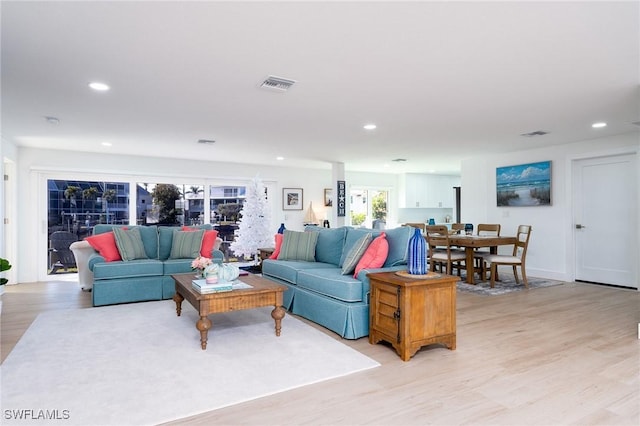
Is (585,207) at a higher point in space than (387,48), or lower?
lower

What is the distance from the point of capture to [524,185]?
6.77 meters

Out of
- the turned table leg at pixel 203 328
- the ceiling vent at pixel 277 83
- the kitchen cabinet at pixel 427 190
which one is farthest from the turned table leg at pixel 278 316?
the kitchen cabinet at pixel 427 190

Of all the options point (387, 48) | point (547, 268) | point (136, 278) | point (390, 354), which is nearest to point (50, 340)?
point (136, 278)

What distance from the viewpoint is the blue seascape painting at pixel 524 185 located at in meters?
6.45

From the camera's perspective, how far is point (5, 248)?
5863mm

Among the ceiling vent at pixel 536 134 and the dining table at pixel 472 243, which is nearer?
the ceiling vent at pixel 536 134

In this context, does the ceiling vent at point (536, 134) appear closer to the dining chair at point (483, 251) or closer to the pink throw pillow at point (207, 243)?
the dining chair at point (483, 251)

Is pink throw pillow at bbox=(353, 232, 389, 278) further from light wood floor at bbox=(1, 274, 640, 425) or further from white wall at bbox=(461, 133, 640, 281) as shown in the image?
white wall at bbox=(461, 133, 640, 281)

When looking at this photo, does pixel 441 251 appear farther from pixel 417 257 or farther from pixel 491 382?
pixel 491 382

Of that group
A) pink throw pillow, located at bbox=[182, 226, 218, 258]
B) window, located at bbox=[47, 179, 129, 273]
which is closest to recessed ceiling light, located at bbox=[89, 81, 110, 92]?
pink throw pillow, located at bbox=[182, 226, 218, 258]

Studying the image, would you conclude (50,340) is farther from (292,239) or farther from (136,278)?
(292,239)

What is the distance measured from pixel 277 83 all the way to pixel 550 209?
5423 mm

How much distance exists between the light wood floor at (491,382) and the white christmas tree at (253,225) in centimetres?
390

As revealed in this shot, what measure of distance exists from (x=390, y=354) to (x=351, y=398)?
2.62 feet
